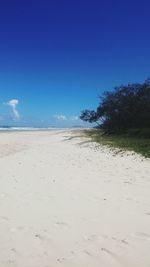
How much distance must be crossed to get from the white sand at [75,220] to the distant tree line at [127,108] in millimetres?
32032

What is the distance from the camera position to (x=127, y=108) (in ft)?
153

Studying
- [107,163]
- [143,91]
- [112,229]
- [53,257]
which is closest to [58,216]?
[112,229]

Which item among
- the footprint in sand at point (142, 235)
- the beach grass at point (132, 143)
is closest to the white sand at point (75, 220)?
the footprint in sand at point (142, 235)

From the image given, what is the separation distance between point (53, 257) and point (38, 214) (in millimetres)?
2014

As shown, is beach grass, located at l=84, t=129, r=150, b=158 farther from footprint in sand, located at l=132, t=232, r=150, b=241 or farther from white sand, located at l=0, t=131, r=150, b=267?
footprint in sand, located at l=132, t=232, r=150, b=241

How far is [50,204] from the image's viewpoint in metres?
7.13

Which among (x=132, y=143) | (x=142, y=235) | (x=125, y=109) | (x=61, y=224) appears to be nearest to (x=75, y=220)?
(x=61, y=224)

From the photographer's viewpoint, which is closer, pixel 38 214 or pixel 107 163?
pixel 38 214

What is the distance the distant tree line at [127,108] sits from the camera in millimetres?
43000

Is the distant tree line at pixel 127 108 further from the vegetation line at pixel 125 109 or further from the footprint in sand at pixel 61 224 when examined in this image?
the footprint in sand at pixel 61 224

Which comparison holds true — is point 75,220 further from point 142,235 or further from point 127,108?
point 127,108

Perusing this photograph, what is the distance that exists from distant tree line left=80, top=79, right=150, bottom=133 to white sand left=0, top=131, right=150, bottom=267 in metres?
32.0

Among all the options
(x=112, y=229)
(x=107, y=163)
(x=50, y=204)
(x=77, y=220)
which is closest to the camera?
(x=112, y=229)

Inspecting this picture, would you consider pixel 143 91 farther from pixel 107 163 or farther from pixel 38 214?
pixel 38 214
